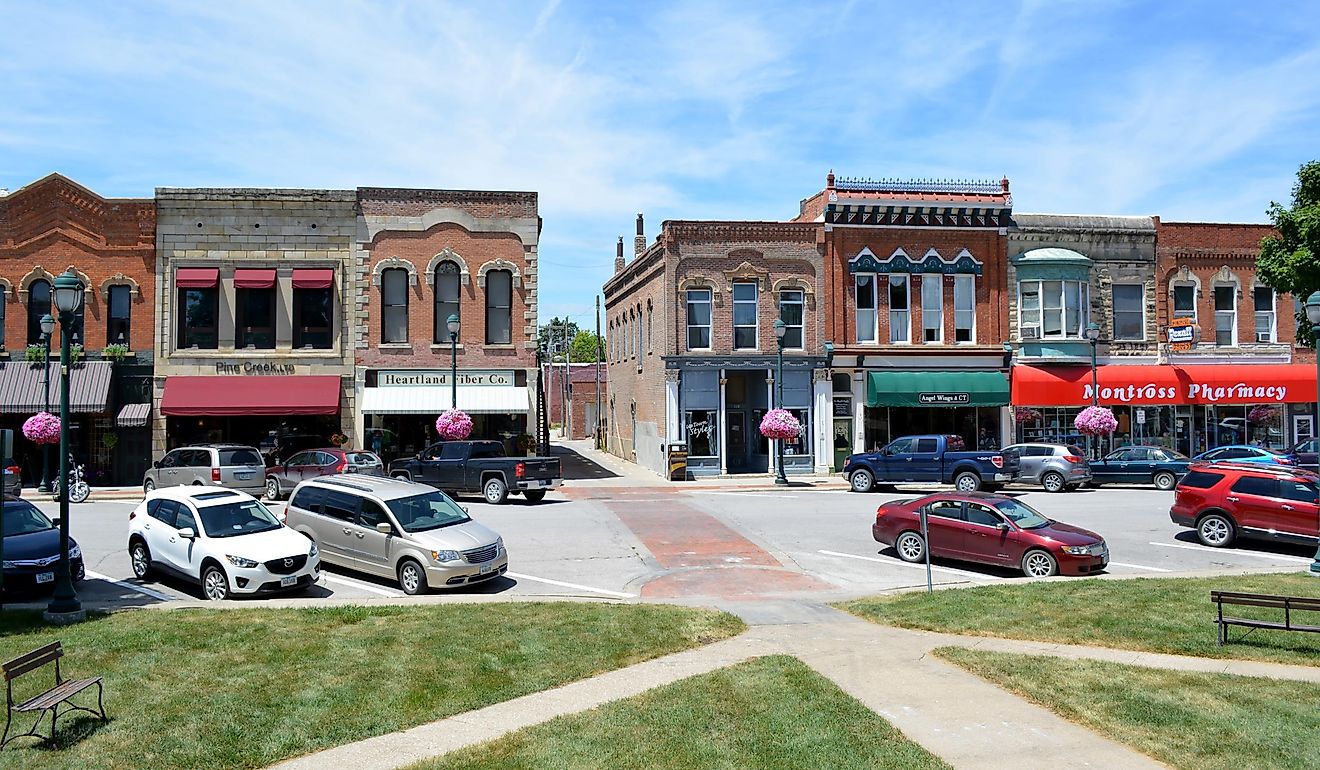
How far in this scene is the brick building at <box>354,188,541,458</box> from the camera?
1342 inches

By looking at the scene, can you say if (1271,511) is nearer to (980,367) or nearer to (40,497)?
(980,367)

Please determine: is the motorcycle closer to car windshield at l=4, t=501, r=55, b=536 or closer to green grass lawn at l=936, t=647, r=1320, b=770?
car windshield at l=4, t=501, r=55, b=536

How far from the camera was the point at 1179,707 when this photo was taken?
30.6ft

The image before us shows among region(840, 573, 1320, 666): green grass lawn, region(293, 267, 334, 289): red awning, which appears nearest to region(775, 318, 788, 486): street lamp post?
region(293, 267, 334, 289): red awning

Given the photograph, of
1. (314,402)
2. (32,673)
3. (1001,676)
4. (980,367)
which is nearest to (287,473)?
(314,402)

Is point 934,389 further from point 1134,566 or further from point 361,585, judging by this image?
point 361,585

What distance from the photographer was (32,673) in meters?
10.2

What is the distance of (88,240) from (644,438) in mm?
21821

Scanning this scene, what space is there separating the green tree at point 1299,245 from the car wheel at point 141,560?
31267 millimetres

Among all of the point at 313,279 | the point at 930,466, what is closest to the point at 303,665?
the point at 930,466

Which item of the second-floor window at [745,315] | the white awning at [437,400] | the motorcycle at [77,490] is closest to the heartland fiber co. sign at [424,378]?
the white awning at [437,400]

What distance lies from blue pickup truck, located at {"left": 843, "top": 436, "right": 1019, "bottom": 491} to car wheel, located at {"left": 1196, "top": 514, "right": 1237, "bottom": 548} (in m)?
8.14

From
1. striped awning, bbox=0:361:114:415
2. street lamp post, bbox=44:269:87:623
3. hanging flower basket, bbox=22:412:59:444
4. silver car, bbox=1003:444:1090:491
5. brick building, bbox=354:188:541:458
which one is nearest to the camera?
street lamp post, bbox=44:269:87:623

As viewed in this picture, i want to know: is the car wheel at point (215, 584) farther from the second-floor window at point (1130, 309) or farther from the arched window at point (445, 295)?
the second-floor window at point (1130, 309)
